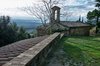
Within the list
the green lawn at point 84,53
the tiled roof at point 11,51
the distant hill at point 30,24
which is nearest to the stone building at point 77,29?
the distant hill at point 30,24

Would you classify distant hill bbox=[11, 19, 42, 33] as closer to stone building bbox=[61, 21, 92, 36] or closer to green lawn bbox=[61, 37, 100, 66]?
stone building bbox=[61, 21, 92, 36]

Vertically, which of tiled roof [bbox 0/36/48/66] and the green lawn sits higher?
tiled roof [bbox 0/36/48/66]

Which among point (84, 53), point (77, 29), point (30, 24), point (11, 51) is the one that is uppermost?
point (11, 51)

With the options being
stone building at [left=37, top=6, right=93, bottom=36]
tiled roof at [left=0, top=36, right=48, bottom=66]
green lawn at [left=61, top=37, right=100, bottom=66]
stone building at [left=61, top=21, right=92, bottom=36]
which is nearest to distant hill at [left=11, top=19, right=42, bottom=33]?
stone building at [left=37, top=6, right=93, bottom=36]

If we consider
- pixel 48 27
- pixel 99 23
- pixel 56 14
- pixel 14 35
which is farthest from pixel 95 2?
pixel 14 35

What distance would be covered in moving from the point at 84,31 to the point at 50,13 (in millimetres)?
9766

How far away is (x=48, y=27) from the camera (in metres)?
32.1

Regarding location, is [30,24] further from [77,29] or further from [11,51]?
[11,51]

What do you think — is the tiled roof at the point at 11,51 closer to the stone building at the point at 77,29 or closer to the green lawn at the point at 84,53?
the green lawn at the point at 84,53

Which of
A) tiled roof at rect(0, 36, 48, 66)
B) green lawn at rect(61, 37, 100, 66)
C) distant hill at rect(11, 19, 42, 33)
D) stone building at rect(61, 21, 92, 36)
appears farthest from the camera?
distant hill at rect(11, 19, 42, 33)

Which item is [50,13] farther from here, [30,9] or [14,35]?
[14,35]

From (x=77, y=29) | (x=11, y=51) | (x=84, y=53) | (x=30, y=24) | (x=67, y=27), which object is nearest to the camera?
(x=11, y=51)

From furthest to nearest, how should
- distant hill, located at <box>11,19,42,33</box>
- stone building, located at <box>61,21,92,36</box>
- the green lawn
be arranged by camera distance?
distant hill, located at <box>11,19,42,33</box>
stone building, located at <box>61,21,92,36</box>
the green lawn

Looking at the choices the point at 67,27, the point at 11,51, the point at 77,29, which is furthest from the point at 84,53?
the point at 77,29
